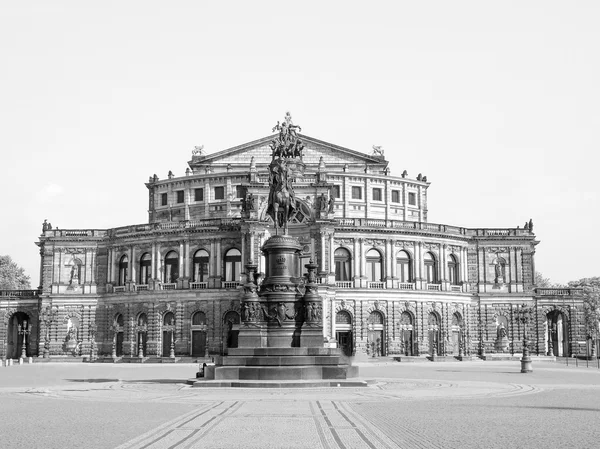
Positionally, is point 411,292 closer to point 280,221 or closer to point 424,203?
point 424,203

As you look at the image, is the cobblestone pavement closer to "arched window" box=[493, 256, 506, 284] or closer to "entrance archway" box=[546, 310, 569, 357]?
"arched window" box=[493, 256, 506, 284]

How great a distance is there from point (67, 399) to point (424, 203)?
8478 cm

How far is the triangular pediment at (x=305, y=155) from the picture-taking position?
108m

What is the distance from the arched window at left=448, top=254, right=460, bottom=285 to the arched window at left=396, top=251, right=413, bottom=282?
5.83 metres

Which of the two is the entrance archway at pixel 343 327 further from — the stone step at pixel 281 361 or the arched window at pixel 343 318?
the stone step at pixel 281 361

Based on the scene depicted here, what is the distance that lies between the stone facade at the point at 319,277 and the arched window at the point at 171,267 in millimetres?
119

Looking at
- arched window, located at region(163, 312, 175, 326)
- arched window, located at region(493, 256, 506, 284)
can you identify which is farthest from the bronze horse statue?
arched window, located at region(493, 256, 506, 284)

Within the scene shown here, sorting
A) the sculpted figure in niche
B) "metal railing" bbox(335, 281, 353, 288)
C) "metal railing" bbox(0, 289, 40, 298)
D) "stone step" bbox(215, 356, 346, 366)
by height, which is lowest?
"stone step" bbox(215, 356, 346, 366)

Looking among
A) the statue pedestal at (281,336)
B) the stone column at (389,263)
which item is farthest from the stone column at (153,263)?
the statue pedestal at (281,336)

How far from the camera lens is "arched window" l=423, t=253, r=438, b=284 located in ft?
324

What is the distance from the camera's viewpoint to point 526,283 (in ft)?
330

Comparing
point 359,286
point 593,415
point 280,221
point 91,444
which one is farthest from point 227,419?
point 359,286

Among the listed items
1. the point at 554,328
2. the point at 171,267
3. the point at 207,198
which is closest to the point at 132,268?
the point at 171,267

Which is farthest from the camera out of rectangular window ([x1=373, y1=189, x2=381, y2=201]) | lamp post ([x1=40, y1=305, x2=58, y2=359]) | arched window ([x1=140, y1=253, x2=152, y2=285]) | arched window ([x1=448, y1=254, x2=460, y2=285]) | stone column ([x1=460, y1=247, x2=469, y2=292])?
rectangular window ([x1=373, y1=189, x2=381, y2=201])
